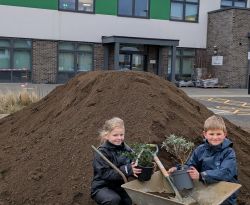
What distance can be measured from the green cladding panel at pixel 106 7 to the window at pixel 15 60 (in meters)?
4.69

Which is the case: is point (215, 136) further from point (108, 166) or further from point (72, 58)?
point (72, 58)

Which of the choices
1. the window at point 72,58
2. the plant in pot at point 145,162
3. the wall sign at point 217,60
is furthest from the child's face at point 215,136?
the wall sign at point 217,60

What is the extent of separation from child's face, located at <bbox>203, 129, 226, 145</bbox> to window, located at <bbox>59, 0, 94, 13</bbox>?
23.1 meters

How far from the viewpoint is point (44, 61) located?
25.7m

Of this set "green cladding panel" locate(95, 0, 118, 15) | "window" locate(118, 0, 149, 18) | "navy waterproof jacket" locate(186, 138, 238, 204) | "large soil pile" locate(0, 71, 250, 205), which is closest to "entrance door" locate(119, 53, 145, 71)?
"window" locate(118, 0, 149, 18)

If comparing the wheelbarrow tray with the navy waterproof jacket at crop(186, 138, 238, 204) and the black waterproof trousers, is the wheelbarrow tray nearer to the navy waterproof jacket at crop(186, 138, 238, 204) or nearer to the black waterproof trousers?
the navy waterproof jacket at crop(186, 138, 238, 204)

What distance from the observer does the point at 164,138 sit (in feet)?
17.7

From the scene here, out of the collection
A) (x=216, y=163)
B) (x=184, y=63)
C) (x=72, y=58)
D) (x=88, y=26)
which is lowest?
(x=216, y=163)

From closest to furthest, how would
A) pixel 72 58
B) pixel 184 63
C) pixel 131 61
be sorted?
pixel 72 58, pixel 131 61, pixel 184 63

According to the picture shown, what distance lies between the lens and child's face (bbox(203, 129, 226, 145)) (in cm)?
378

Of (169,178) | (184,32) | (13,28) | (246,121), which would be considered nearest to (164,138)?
(169,178)

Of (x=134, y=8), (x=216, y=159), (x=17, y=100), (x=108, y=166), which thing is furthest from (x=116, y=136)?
(x=134, y=8)

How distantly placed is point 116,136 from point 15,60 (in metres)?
22.2

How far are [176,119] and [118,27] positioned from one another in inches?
864
